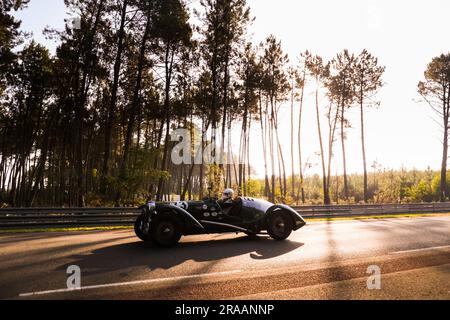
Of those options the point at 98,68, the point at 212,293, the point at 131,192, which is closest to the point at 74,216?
the point at 131,192

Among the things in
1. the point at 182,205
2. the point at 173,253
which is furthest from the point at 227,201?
the point at 173,253

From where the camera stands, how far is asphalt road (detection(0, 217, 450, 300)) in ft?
15.8

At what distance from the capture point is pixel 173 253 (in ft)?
23.9

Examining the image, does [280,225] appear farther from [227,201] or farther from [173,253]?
[173,253]

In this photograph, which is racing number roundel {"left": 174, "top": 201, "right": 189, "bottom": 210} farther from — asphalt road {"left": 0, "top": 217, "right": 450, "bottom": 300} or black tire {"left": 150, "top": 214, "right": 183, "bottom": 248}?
asphalt road {"left": 0, "top": 217, "right": 450, "bottom": 300}

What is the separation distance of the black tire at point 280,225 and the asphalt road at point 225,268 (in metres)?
0.28

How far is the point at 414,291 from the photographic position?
5059mm

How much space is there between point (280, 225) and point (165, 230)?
3.14m

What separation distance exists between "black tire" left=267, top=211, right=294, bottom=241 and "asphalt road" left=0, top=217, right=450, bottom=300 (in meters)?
0.28

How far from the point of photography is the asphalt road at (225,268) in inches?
189

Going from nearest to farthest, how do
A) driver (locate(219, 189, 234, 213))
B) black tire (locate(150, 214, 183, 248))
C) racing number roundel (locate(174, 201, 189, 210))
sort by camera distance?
black tire (locate(150, 214, 183, 248))
racing number roundel (locate(174, 201, 189, 210))
driver (locate(219, 189, 234, 213))

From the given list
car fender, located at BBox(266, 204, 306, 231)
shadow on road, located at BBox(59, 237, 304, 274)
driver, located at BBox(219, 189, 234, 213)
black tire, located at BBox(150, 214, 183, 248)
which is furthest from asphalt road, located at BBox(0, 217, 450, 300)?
driver, located at BBox(219, 189, 234, 213)

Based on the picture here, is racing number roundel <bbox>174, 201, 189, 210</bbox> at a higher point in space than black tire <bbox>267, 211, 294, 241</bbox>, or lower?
higher

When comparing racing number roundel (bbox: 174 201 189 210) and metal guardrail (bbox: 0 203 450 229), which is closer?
racing number roundel (bbox: 174 201 189 210)
